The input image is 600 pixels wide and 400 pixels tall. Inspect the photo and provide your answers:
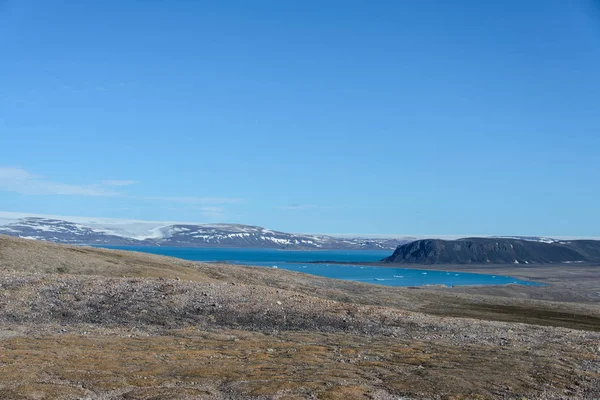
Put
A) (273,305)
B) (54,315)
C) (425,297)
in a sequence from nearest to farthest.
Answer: (54,315) → (273,305) → (425,297)

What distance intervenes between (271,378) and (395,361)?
454 centimetres

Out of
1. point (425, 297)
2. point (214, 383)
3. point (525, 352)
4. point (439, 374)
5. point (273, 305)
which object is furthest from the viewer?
point (425, 297)

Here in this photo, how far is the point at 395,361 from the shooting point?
19922mm

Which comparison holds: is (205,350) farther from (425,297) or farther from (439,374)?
(425,297)

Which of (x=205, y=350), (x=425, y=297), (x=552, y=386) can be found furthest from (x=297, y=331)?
(x=425, y=297)

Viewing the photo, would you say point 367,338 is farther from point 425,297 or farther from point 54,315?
point 425,297

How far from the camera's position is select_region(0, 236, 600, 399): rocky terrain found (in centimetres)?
1636

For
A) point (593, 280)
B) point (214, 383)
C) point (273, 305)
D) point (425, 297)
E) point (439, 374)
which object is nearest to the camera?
point (214, 383)

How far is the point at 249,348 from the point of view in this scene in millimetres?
21516

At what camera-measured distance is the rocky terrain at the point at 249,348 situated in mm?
16359

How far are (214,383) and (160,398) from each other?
1840 mm

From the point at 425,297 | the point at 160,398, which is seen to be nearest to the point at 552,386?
the point at 160,398

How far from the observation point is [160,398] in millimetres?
15125

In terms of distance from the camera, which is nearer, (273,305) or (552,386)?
(552,386)
